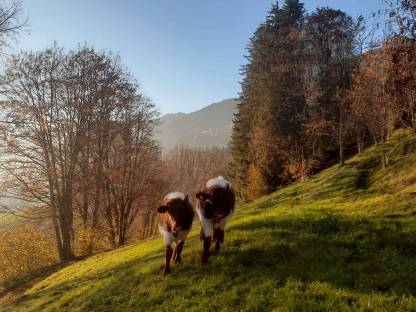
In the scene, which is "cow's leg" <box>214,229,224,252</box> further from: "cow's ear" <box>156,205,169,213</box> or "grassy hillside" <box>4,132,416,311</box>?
"cow's ear" <box>156,205,169,213</box>

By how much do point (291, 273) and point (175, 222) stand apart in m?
3.64

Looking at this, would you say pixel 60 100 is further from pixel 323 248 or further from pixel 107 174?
pixel 323 248

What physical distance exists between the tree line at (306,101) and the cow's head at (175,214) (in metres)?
17.7

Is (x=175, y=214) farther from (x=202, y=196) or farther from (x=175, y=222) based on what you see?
(x=202, y=196)

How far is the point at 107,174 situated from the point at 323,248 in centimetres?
2631

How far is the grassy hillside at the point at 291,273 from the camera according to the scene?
742 centimetres

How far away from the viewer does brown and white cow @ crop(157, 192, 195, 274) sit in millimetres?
10648

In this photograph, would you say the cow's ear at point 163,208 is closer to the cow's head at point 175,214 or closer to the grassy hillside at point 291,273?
the cow's head at point 175,214

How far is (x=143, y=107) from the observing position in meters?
35.8

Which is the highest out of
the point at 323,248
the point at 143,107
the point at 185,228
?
the point at 143,107

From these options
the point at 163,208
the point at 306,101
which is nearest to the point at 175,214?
the point at 163,208

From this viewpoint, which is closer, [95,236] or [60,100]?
[60,100]

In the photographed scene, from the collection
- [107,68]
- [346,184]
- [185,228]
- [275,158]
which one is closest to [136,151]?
[107,68]

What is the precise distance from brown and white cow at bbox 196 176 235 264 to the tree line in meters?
16.8
